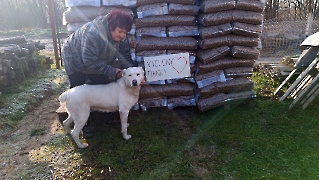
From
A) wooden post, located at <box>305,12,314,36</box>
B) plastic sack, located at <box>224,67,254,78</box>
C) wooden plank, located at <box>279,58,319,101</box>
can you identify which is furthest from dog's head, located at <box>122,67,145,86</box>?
wooden post, located at <box>305,12,314,36</box>

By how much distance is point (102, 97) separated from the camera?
3.82 m

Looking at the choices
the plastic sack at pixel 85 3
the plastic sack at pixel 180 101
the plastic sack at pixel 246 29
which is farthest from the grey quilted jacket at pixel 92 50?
the plastic sack at pixel 246 29

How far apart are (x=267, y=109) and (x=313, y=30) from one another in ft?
22.5

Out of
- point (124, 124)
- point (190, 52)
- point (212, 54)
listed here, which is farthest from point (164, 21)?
point (124, 124)

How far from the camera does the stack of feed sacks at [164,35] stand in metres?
4.34

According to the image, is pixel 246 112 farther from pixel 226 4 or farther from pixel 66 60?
pixel 66 60

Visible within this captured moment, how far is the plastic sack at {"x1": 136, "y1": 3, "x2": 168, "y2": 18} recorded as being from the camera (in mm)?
4305

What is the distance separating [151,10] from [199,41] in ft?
3.52

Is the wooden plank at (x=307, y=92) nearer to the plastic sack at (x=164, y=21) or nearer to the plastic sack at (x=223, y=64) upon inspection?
the plastic sack at (x=223, y=64)

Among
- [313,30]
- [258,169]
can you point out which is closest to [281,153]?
[258,169]

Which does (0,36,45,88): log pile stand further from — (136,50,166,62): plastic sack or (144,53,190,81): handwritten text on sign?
(144,53,190,81): handwritten text on sign

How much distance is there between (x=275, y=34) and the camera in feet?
32.9

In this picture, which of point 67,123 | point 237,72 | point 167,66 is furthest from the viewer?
point 237,72

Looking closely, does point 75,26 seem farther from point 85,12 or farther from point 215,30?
point 215,30
